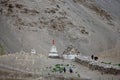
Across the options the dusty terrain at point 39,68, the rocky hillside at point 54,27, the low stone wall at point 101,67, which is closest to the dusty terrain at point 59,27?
the rocky hillside at point 54,27

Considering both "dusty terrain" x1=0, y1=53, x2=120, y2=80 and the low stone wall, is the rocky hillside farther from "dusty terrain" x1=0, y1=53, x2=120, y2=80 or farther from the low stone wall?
the low stone wall

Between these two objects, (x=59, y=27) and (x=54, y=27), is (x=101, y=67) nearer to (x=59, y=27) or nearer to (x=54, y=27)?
(x=54, y=27)

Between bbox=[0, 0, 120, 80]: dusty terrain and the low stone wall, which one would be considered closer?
the low stone wall

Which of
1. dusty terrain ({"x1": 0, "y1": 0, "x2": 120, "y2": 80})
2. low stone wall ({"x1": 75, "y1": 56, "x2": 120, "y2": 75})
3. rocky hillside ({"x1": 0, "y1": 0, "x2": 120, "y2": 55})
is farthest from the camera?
rocky hillside ({"x1": 0, "y1": 0, "x2": 120, "y2": 55})

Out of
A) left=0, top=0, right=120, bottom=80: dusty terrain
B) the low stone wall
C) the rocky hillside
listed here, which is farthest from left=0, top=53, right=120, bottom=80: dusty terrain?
the rocky hillside

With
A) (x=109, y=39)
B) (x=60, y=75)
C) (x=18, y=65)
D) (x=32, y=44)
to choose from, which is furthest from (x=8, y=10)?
(x=60, y=75)

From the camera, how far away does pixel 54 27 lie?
57.1m

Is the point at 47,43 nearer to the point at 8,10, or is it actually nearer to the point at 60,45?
the point at 60,45

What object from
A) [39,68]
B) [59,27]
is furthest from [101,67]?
[59,27]

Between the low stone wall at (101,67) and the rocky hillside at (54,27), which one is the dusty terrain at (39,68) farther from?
the rocky hillside at (54,27)

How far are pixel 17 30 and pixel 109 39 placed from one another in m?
15.7

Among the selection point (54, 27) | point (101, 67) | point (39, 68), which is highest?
point (54, 27)

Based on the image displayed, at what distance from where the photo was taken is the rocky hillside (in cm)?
5066

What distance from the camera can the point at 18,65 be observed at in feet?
106
